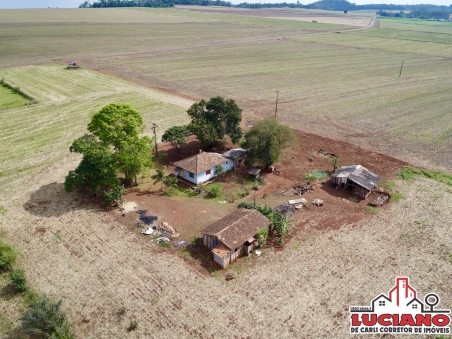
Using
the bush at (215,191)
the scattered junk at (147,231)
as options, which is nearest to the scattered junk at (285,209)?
the bush at (215,191)

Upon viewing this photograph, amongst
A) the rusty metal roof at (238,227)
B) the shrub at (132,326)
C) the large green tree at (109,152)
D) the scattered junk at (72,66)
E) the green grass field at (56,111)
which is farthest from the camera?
the scattered junk at (72,66)

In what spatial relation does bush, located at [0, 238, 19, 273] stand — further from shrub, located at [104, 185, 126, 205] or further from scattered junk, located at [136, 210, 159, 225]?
scattered junk, located at [136, 210, 159, 225]

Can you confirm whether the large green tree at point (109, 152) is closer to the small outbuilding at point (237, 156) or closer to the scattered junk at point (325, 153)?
the small outbuilding at point (237, 156)

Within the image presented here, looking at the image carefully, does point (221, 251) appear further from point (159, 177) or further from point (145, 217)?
point (159, 177)

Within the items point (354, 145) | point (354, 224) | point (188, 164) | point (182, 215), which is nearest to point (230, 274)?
point (182, 215)

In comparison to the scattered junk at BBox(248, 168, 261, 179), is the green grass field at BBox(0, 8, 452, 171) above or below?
above

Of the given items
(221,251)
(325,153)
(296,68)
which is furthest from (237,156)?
(296,68)

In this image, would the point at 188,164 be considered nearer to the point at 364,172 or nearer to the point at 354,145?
the point at 364,172

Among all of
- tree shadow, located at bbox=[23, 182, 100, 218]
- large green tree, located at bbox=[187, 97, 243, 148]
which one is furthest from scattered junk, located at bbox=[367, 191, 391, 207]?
tree shadow, located at bbox=[23, 182, 100, 218]
